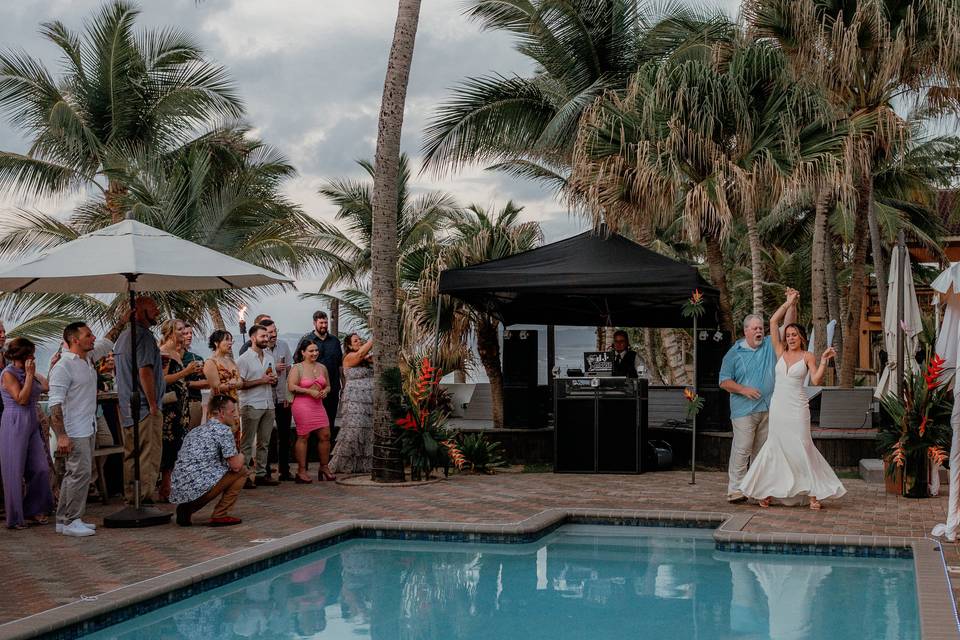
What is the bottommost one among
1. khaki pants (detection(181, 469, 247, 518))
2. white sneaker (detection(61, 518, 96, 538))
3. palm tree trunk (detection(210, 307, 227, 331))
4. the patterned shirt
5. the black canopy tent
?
white sneaker (detection(61, 518, 96, 538))

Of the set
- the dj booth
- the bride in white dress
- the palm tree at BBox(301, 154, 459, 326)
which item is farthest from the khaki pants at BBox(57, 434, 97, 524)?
the palm tree at BBox(301, 154, 459, 326)

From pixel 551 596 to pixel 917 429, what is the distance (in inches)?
197

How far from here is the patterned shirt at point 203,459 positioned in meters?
8.30

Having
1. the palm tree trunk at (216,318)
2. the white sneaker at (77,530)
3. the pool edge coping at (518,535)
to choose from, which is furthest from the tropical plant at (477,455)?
the palm tree trunk at (216,318)

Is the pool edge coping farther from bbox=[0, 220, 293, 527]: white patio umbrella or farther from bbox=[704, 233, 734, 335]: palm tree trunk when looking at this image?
bbox=[704, 233, 734, 335]: palm tree trunk

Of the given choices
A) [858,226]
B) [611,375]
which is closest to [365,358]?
[611,375]

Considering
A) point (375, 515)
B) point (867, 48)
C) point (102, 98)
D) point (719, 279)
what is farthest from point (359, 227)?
point (375, 515)

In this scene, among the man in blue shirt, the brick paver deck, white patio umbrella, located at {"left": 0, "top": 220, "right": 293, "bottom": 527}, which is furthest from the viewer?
the man in blue shirt

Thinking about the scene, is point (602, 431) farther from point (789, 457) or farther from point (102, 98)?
point (102, 98)

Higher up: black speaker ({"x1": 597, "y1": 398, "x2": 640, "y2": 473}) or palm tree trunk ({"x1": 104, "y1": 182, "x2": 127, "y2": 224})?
palm tree trunk ({"x1": 104, "y1": 182, "x2": 127, "y2": 224})

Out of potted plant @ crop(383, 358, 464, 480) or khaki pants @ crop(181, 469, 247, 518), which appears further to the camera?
potted plant @ crop(383, 358, 464, 480)

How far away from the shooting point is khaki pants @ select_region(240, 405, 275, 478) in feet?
35.5

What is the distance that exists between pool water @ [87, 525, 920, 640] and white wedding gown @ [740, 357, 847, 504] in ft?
4.76

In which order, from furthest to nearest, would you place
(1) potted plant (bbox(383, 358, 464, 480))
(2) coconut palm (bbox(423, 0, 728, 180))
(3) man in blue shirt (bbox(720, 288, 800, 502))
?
(2) coconut palm (bbox(423, 0, 728, 180))
(1) potted plant (bbox(383, 358, 464, 480))
(3) man in blue shirt (bbox(720, 288, 800, 502))
